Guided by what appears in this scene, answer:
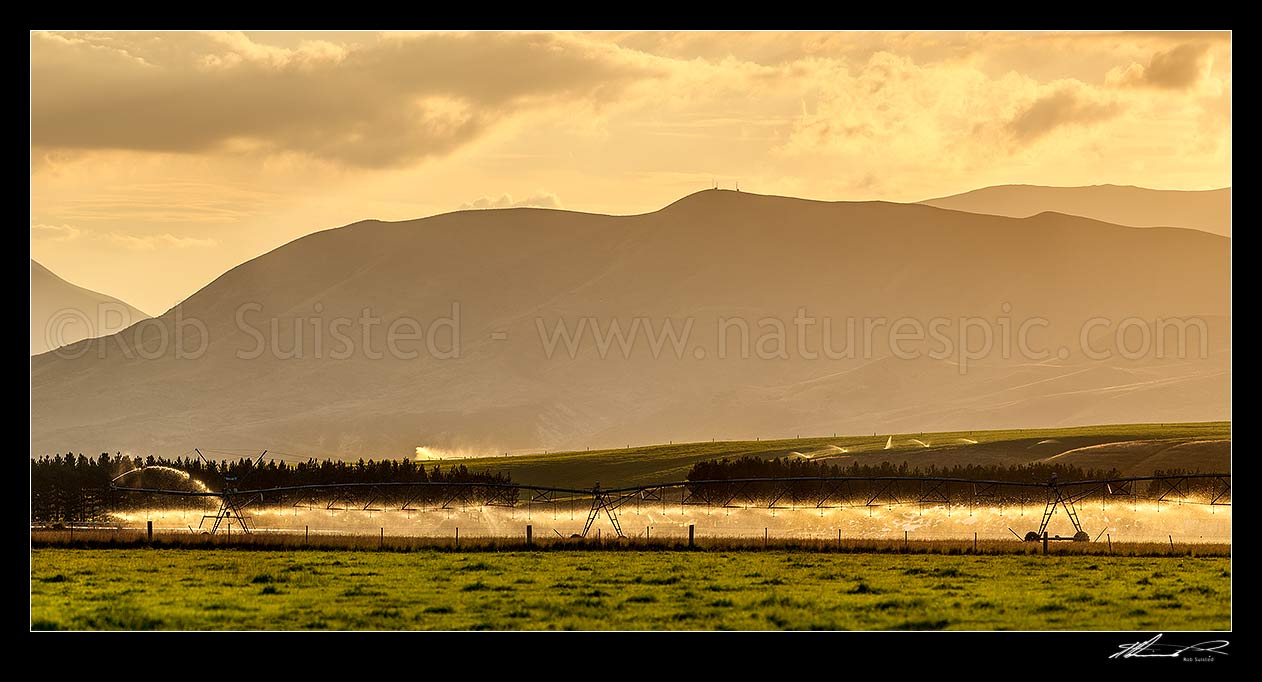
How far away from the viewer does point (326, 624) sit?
125 ft

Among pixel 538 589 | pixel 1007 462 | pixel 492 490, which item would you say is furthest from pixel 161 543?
pixel 1007 462

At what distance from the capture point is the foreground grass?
39.0m
